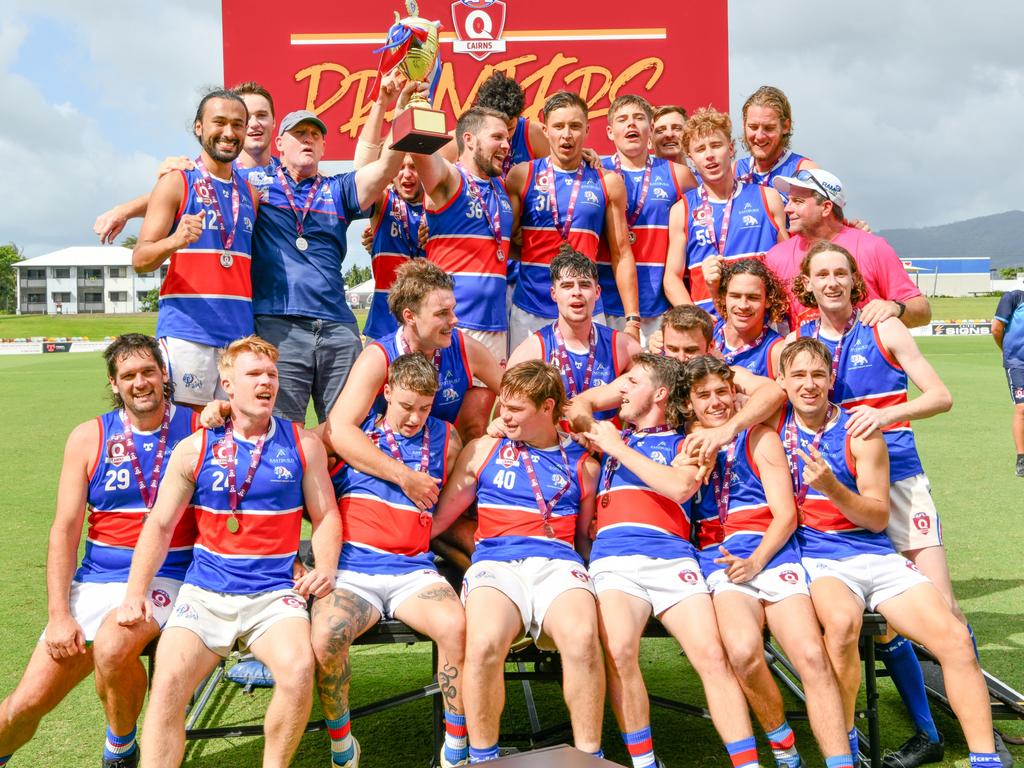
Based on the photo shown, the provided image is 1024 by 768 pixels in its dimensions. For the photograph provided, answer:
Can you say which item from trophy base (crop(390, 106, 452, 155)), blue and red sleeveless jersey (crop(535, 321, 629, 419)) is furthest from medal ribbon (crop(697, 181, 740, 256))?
trophy base (crop(390, 106, 452, 155))

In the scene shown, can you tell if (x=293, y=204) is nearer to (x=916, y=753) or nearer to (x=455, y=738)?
(x=455, y=738)

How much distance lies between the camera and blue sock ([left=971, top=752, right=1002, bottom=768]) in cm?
367

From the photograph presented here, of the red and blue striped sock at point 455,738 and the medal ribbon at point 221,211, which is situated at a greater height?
the medal ribbon at point 221,211

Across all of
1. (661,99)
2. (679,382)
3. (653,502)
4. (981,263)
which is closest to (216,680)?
(653,502)

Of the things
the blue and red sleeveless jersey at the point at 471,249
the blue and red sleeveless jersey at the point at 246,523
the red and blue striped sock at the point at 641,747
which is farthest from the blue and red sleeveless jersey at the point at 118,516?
the red and blue striped sock at the point at 641,747

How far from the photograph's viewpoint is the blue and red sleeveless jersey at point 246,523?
393 centimetres

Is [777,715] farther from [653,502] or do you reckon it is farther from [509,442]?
[509,442]

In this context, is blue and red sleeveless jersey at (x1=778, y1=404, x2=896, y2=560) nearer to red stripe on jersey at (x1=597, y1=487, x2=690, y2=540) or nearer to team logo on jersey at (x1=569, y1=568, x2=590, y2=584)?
red stripe on jersey at (x1=597, y1=487, x2=690, y2=540)

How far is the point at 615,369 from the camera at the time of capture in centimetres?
493

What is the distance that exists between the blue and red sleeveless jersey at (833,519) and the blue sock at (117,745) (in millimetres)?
2994

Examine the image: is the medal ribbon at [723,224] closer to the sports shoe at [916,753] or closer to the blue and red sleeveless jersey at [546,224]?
the blue and red sleeveless jersey at [546,224]

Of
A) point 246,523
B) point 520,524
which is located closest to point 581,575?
point 520,524

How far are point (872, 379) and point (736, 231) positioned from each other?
1.46 m

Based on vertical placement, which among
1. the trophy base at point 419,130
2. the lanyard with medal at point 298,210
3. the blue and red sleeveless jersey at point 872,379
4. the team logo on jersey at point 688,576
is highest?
the trophy base at point 419,130
